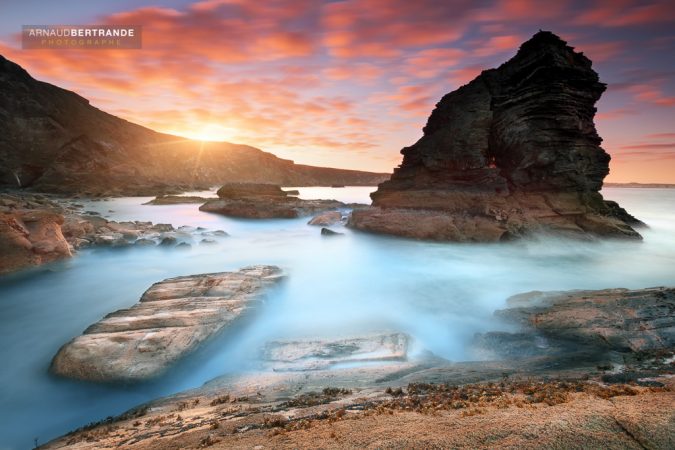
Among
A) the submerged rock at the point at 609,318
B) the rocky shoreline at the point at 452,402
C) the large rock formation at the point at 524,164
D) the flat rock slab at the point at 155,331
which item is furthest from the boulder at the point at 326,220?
the rocky shoreline at the point at 452,402

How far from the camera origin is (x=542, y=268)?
35.6 feet

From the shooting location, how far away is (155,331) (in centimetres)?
481

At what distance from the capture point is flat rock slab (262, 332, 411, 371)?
457 cm

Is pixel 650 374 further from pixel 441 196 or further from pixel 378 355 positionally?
pixel 441 196

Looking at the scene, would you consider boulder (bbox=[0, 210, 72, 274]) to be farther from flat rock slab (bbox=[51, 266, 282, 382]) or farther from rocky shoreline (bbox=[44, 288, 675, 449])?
rocky shoreline (bbox=[44, 288, 675, 449])

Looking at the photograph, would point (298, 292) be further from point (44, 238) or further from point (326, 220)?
point (326, 220)

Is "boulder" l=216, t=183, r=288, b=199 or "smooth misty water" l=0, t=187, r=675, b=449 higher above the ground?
"boulder" l=216, t=183, r=288, b=199

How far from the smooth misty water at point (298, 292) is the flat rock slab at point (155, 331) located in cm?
20

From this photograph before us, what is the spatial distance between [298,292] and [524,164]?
13187 mm

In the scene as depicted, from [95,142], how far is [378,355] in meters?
73.2

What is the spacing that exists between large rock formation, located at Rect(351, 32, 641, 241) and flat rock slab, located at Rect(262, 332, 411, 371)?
34.5ft

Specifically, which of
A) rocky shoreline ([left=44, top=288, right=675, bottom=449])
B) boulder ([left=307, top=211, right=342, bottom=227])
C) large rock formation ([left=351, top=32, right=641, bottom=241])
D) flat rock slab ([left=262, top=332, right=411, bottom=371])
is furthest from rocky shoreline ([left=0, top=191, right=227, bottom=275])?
large rock formation ([left=351, top=32, right=641, bottom=241])

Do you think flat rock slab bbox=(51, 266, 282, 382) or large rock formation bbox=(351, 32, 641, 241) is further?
large rock formation bbox=(351, 32, 641, 241)

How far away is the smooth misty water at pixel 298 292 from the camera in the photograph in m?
4.13
